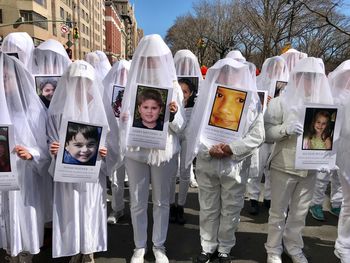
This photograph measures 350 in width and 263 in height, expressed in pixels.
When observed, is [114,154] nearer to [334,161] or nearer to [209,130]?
[209,130]

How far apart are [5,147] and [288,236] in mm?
2719

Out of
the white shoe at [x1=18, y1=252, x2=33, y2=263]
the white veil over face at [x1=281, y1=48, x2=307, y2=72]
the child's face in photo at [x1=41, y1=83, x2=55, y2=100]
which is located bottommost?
the white shoe at [x1=18, y1=252, x2=33, y2=263]

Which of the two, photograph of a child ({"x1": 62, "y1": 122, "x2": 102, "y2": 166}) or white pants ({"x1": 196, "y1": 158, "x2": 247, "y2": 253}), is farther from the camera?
white pants ({"x1": 196, "y1": 158, "x2": 247, "y2": 253})

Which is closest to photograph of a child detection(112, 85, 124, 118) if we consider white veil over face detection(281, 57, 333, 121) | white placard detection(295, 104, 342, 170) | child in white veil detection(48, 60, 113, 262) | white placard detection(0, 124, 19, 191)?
child in white veil detection(48, 60, 113, 262)

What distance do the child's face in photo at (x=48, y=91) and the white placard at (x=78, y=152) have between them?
115 cm

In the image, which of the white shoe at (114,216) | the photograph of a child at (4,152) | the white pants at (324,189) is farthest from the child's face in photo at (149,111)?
the white pants at (324,189)

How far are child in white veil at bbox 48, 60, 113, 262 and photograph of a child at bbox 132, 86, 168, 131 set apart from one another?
1.00 feet

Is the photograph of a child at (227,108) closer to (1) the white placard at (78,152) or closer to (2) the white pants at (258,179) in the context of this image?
(1) the white placard at (78,152)

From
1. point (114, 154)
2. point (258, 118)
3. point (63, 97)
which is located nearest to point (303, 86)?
point (258, 118)

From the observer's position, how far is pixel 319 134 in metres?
3.35

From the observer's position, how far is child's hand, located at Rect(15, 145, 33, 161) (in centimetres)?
301

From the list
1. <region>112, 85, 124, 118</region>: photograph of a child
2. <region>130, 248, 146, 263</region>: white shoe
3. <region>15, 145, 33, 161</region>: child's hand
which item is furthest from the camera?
<region>112, 85, 124, 118</region>: photograph of a child

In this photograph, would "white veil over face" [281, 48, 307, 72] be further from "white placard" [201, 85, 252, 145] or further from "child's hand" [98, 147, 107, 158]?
"child's hand" [98, 147, 107, 158]

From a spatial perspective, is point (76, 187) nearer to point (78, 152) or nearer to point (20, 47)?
point (78, 152)
